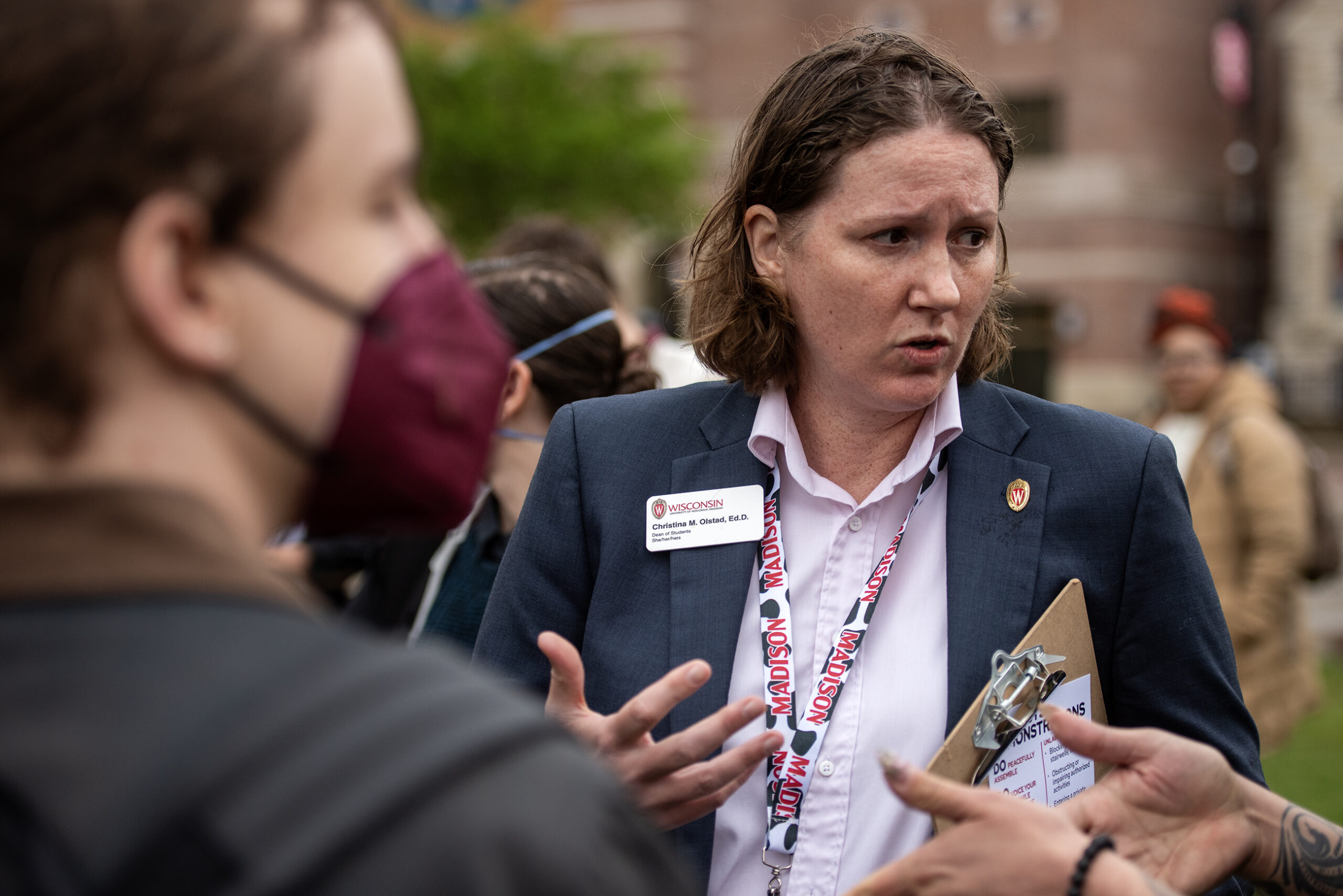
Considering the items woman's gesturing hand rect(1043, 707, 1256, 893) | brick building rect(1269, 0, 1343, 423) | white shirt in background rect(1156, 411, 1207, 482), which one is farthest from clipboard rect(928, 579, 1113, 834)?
brick building rect(1269, 0, 1343, 423)

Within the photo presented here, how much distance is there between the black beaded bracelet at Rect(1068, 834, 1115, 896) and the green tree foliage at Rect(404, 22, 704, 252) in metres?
24.1

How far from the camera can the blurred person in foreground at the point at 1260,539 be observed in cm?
479

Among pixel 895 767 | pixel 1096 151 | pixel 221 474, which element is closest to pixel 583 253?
pixel 895 767

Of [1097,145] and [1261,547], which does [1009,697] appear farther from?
[1097,145]

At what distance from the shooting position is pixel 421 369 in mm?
1002

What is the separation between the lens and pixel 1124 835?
1.58 m

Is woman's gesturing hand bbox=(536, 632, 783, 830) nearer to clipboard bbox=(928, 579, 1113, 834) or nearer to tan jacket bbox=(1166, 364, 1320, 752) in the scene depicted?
clipboard bbox=(928, 579, 1113, 834)

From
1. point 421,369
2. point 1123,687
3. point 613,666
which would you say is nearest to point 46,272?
point 421,369

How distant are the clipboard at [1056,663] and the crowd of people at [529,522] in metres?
0.06

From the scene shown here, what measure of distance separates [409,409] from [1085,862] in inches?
34.8

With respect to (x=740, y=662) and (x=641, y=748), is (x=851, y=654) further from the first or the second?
(x=641, y=748)

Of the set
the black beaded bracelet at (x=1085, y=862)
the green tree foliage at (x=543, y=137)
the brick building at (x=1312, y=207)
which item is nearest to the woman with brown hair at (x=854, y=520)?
the black beaded bracelet at (x=1085, y=862)

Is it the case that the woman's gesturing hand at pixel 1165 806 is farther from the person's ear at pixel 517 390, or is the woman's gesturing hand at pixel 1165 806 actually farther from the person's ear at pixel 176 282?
the person's ear at pixel 517 390

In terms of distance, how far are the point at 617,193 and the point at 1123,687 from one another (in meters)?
24.0
